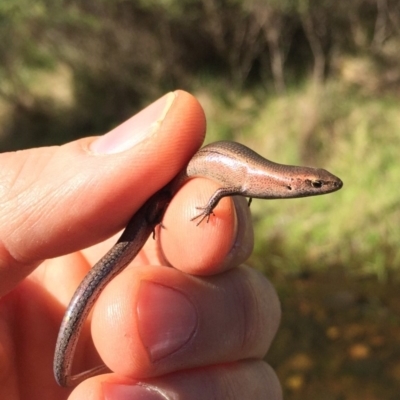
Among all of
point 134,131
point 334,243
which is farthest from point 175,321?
point 334,243

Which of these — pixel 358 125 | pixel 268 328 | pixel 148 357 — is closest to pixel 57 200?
pixel 148 357

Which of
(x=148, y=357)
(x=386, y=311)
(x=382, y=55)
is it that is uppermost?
(x=148, y=357)

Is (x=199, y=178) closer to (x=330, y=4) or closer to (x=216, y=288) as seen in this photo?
(x=216, y=288)

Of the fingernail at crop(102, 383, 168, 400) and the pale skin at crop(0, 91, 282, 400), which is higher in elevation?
the pale skin at crop(0, 91, 282, 400)

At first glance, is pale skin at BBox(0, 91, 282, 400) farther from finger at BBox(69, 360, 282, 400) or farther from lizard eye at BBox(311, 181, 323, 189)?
lizard eye at BBox(311, 181, 323, 189)

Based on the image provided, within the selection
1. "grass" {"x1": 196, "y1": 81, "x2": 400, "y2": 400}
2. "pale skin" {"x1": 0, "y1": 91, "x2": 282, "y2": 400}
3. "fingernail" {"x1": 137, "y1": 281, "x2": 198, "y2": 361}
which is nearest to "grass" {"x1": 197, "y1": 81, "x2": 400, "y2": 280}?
"grass" {"x1": 196, "y1": 81, "x2": 400, "y2": 400}

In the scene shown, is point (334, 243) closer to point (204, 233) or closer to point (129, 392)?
point (204, 233)
